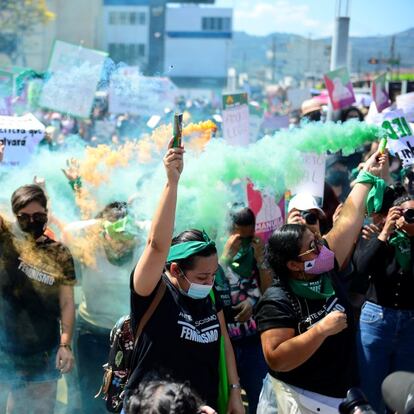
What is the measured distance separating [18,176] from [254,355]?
220cm

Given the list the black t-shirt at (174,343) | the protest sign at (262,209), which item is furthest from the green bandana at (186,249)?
the protest sign at (262,209)

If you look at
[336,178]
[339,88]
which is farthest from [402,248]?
[339,88]

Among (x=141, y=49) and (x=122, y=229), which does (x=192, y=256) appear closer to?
(x=122, y=229)

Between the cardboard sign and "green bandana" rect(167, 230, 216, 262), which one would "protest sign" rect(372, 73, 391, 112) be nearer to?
the cardboard sign

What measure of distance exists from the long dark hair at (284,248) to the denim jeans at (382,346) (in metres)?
1.10

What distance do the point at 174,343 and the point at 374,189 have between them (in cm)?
170

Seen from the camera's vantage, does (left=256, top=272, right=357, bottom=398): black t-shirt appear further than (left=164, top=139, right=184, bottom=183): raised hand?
Yes

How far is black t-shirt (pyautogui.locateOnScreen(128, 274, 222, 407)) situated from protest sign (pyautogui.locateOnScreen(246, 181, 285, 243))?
1.77m

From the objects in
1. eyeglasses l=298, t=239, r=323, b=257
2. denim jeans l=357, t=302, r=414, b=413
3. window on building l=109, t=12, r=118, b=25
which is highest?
window on building l=109, t=12, r=118, b=25

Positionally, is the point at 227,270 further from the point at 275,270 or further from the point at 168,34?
the point at 168,34

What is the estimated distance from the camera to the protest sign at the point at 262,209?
15.1 feet

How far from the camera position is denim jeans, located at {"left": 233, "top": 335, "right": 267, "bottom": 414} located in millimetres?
4105

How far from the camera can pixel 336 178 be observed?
20.1 ft

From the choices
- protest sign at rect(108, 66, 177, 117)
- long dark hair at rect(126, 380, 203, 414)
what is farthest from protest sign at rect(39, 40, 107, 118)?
long dark hair at rect(126, 380, 203, 414)
